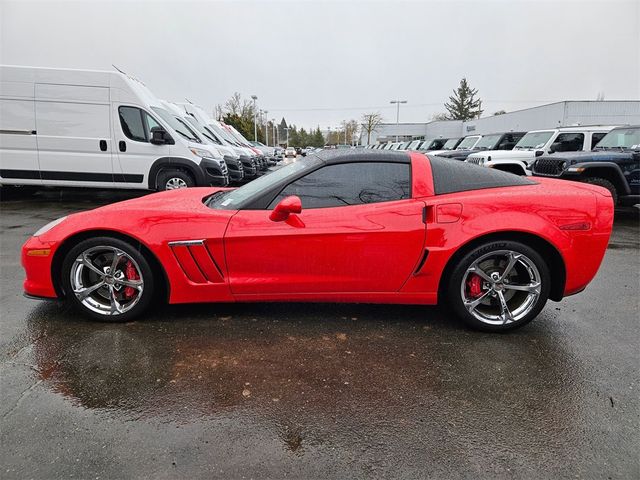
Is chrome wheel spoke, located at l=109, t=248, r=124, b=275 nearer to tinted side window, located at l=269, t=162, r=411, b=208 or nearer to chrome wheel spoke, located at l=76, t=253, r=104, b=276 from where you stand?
chrome wheel spoke, located at l=76, t=253, r=104, b=276

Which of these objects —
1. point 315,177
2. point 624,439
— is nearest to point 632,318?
point 624,439

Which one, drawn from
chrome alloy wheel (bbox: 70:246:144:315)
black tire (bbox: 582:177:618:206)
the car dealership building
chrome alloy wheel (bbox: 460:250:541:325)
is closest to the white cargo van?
chrome alloy wheel (bbox: 70:246:144:315)

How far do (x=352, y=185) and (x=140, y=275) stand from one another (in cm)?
170

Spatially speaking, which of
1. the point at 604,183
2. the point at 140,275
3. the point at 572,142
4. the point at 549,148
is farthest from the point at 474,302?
the point at 572,142

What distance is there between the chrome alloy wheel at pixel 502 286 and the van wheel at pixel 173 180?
6.82 meters

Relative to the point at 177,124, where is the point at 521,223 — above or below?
below

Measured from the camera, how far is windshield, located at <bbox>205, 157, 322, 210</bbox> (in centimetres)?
312

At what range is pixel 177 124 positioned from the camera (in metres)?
9.11

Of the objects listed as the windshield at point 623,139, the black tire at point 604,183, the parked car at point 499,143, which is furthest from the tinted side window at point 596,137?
the parked car at point 499,143

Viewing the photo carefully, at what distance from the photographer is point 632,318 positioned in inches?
133

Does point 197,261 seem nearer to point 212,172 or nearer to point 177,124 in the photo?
point 212,172

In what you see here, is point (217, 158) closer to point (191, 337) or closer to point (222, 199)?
point (222, 199)

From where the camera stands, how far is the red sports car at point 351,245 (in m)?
2.89

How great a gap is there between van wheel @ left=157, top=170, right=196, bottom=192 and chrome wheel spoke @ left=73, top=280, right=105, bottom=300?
18.7ft
